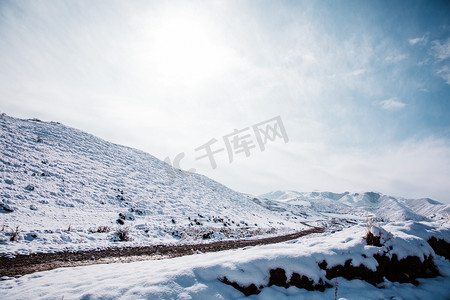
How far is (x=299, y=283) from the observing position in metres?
4.32

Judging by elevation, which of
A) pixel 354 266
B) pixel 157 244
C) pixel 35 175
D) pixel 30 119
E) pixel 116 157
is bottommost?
pixel 157 244

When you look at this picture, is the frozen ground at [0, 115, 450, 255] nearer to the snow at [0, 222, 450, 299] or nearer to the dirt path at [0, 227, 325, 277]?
the dirt path at [0, 227, 325, 277]

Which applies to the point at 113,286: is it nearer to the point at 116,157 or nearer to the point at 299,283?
the point at 299,283

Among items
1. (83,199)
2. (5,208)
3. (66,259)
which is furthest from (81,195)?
(66,259)

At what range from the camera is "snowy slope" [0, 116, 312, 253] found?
1173 cm

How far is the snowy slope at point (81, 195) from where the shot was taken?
11.7 m

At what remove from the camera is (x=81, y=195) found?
17906mm

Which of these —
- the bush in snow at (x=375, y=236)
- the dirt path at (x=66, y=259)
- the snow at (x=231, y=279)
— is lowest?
the dirt path at (x=66, y=259)

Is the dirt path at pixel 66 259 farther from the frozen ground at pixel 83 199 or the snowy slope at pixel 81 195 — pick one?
the snowy slope at pixel 81 195

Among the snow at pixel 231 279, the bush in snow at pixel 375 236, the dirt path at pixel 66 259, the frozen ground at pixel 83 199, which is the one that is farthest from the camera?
the frozen ground at pixel 83 199

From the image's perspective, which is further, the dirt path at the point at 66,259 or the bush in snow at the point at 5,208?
the bush in snow at the point at 5,208

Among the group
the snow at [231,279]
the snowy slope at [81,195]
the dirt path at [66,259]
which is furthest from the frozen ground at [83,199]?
the snow at [231,279]

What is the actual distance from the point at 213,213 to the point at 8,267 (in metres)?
21.0

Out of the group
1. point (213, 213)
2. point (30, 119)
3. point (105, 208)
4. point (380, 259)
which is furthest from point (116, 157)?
point (380, 259)
